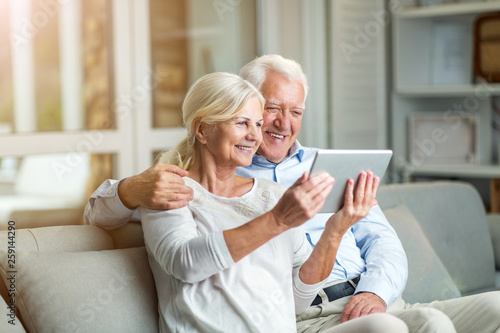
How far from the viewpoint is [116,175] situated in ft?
11.1

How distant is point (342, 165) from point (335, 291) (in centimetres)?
43

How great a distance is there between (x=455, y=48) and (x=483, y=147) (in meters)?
0.56

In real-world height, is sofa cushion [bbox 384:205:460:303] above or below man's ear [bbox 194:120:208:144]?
below

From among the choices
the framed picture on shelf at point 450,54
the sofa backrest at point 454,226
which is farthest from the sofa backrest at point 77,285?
the framed picture on shelf at point 450,54

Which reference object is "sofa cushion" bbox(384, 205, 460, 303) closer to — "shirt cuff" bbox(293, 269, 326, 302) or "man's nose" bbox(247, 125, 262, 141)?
"shirt cuff" bbox(293, 269, 326, 302)

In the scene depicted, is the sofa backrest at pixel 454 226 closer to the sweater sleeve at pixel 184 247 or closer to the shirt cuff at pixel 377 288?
the shirt cuff at pixel 377 288

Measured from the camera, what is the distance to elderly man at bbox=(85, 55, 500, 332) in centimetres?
144

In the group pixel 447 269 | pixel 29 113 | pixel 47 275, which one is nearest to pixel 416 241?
pixel 447 269

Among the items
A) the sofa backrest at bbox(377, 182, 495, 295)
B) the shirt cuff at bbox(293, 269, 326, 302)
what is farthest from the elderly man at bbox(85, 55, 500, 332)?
the sofa backrest at bbox(377, 182, 495, 295)

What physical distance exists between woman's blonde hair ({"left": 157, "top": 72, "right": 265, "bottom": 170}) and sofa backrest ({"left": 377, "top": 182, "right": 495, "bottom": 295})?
2.90 ft

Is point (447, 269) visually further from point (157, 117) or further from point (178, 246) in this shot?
point (157, 117)

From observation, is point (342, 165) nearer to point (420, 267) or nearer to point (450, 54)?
point (420, 267)

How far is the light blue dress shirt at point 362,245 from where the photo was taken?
1.73 meters

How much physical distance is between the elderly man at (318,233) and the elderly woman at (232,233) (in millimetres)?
71
